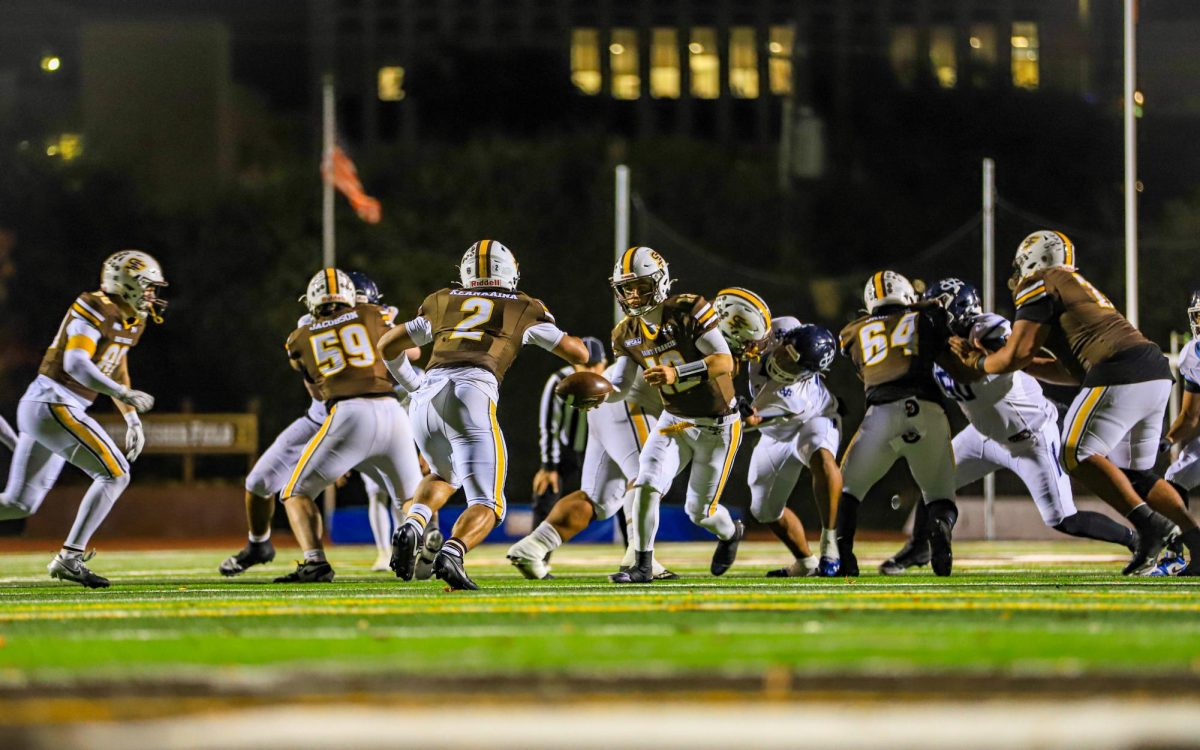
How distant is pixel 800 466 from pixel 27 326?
24.9 metres

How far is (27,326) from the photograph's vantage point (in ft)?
105

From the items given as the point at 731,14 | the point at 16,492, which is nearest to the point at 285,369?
the point at 16,492

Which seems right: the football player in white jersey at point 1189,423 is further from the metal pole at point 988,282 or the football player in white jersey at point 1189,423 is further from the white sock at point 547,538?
the metal pole at point 988,282

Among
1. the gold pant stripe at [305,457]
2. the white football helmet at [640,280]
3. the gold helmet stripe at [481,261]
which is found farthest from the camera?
the gold pant stripe at [305,457]

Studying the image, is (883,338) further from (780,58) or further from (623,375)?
(780,58)

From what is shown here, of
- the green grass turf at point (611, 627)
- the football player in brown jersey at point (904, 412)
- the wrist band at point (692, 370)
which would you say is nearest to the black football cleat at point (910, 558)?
the football player in brown jersey at point (904, 412)

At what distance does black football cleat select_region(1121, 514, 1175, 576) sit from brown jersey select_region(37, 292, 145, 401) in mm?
5473

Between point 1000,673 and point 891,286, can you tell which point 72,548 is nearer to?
point 891,286

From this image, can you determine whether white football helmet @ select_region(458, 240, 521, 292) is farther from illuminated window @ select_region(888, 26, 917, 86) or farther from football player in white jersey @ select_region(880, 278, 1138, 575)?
illuminated window @ select_region(888, 26, 917, 86)

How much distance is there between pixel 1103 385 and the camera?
9000mm

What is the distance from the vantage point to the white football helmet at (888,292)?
32.0 ft

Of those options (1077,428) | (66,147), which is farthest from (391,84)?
(1077,428)

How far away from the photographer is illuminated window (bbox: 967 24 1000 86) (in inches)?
2371

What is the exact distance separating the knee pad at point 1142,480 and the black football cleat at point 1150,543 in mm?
318
